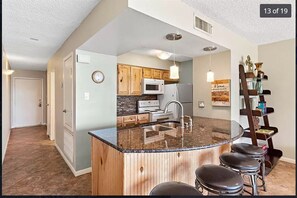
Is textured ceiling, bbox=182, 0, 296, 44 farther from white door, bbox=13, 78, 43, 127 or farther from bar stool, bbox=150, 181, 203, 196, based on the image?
white door, bbox=13, 78, 43, 127

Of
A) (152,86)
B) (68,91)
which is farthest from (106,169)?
(152,86)

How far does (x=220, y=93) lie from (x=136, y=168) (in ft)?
6.21

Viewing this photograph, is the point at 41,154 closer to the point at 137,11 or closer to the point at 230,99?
the point at 137,11

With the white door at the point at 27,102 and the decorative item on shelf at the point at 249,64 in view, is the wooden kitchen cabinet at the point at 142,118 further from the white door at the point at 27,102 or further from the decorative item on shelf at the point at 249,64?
the white door at the point at 27,102

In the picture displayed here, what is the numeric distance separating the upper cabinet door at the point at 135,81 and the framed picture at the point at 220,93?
156 centimetres

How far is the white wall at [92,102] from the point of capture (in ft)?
8.02

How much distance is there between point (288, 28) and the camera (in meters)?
2.36

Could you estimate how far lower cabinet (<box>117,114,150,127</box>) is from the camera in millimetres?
3150

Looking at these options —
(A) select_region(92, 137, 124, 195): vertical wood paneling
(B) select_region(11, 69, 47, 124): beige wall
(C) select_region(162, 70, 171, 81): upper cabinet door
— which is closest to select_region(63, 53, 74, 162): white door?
(A) select_region(92, 137, 124, 195): vertical wood paneling

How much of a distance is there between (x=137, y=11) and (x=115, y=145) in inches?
41.7

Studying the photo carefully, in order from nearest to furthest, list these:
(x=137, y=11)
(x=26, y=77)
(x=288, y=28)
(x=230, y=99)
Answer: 1. (x=137, y=11)
2. (x=288, y=28)
3. (x=230, y=99)
4. (x=26, y=77)

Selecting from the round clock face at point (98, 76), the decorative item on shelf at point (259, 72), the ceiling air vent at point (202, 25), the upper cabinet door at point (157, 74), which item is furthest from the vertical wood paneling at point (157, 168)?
the upper cabinet door at point (157, 74)

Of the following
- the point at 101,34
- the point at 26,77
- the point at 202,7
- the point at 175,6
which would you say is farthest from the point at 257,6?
the point at 26,77

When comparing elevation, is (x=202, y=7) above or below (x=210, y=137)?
above
